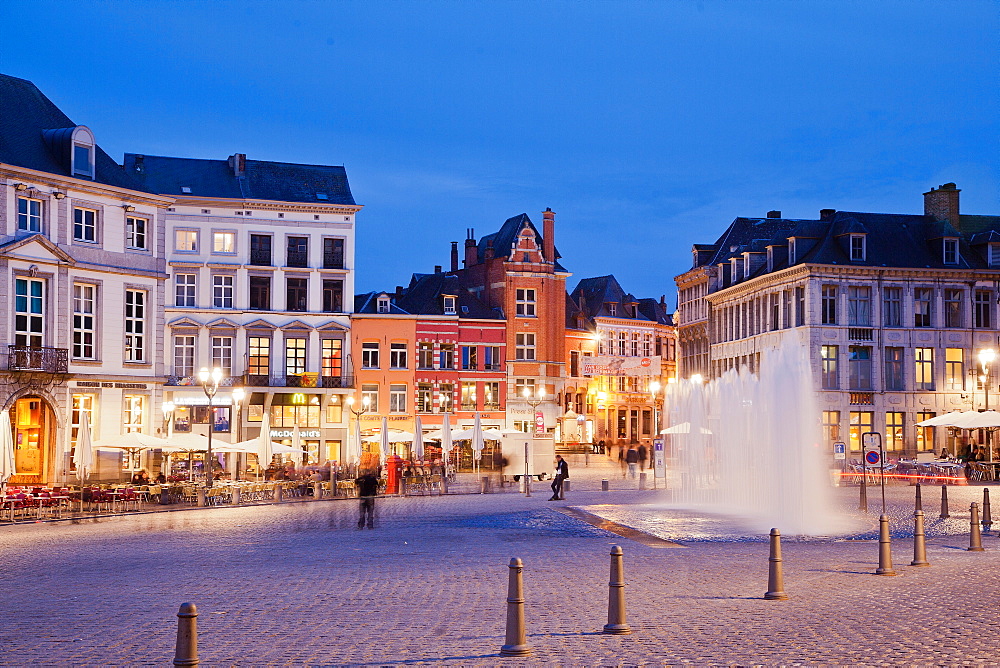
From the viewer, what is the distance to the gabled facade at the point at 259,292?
64.2 meters

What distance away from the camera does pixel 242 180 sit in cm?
6594

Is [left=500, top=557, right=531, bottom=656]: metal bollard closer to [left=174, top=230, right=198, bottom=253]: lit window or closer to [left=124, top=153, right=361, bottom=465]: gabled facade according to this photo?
[left=124, top=153, right=361, bottom=465]: gabled facade

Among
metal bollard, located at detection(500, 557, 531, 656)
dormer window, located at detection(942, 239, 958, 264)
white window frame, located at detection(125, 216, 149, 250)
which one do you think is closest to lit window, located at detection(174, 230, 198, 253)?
white window frame, located at detection(125, 216, 149, 250)

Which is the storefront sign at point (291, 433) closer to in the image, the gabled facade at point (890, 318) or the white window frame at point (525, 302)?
the white window frame at point (525, 302)

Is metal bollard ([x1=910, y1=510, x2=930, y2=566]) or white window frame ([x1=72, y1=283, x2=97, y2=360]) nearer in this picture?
metal bollard ([x1=910, y1=510, x2=930, y2=566])

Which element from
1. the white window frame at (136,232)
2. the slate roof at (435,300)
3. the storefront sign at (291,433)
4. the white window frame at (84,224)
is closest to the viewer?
the white window frame at (84,224)

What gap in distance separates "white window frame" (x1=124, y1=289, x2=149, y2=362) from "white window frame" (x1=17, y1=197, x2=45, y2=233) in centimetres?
508

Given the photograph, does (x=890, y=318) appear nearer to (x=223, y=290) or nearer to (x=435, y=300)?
(x=435, y=300)

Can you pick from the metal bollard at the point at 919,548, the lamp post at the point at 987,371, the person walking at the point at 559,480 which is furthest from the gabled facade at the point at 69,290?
the metal bollard at the point at 919,548

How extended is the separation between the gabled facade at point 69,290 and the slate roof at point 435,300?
25.0 metres

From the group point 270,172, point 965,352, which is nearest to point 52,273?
point 270,172

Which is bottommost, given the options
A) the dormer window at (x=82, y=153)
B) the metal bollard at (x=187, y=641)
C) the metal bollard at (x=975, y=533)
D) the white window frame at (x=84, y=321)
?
the metal bollard at (x=975, y=533)

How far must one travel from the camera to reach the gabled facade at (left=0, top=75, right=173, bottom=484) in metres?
47.2

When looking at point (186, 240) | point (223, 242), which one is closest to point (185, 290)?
point (186, 240)
